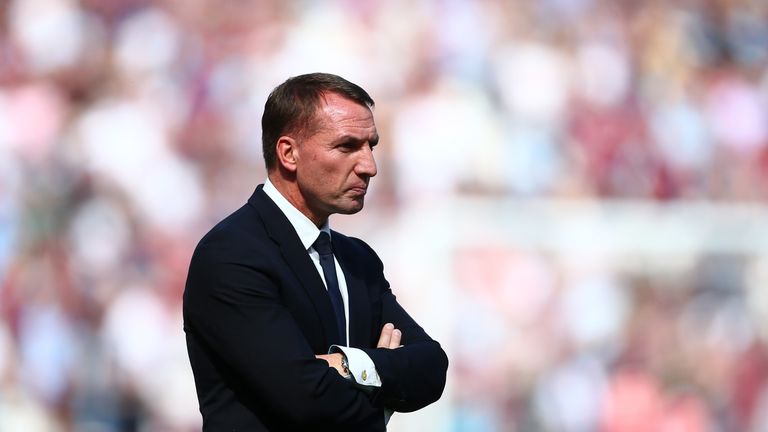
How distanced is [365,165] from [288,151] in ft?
0.56

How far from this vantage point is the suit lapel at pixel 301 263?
258 cm

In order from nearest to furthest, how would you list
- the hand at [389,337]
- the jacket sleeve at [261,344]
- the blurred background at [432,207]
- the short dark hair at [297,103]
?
the jacket sleeve at [261,344] → the short dark hair at [297,103] → the hand at [389,337] → the blurred background at [432,207]

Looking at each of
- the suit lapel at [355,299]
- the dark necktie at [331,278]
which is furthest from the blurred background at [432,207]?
the dark necktie at [331,278]

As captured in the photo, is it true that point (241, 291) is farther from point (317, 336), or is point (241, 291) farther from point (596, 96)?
point (596, 96)

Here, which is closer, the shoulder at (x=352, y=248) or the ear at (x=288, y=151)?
the ear at (x=288, y=151)

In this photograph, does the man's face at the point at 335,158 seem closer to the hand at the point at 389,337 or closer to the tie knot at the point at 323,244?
the tie knot at the point at 323,244

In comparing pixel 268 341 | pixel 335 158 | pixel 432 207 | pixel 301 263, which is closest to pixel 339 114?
pixel 335 158

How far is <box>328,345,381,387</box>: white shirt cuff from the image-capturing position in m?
2.57

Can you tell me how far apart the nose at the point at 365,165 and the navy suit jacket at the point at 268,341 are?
19 cm

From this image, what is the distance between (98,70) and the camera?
7703 mm

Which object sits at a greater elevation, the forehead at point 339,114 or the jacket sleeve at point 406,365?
the forehead at point 339,114

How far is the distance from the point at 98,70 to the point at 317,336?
550cm

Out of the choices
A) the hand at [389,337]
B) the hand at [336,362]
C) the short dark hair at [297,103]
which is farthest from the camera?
the hand at [389,337]

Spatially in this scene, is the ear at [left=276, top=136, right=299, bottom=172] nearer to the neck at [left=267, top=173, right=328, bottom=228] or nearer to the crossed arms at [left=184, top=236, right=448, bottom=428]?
the neck at [left=267, top=173, right=328, bottom=228]
